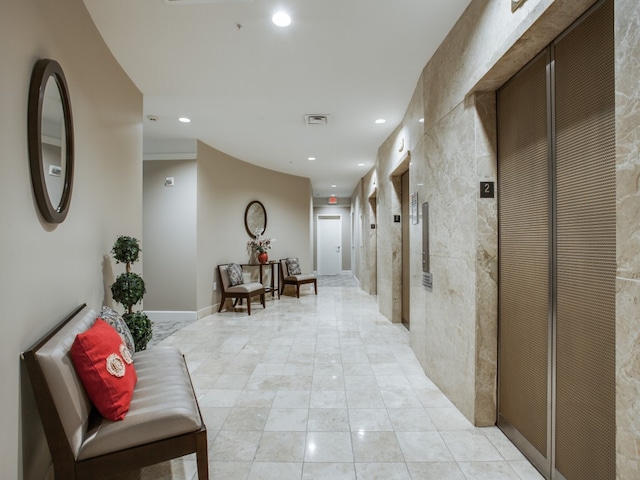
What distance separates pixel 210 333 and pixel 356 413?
272 cm

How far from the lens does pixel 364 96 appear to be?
3.59m

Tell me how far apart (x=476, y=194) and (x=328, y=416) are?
5.96ft

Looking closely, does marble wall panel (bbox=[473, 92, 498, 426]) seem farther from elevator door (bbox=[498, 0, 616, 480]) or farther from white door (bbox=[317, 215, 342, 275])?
white door (bbox=[317, 215, 342, 275])

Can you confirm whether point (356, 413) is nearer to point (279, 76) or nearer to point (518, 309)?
point (518, 309)

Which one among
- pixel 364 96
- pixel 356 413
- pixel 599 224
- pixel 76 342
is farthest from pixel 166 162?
pixel 599 224

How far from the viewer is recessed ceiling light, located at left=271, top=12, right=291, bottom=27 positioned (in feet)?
7.48

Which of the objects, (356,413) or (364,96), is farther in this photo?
(364,96)

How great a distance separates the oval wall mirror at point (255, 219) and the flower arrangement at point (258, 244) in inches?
3.4

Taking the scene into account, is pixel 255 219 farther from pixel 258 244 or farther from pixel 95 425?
pixel 95 425

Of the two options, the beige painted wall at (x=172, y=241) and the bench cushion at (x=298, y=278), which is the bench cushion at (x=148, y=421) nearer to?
the beige painted wall at (x=172, y=241)

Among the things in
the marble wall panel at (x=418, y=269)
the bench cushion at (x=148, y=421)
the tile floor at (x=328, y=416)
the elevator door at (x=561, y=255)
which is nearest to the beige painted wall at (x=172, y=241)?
the tile floor at (x=328, y=416)

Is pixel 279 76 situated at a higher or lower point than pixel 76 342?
higher

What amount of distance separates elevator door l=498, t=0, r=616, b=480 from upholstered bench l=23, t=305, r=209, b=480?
1.69m

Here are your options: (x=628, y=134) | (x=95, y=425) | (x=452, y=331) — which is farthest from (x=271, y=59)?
(x=95, y=425)
